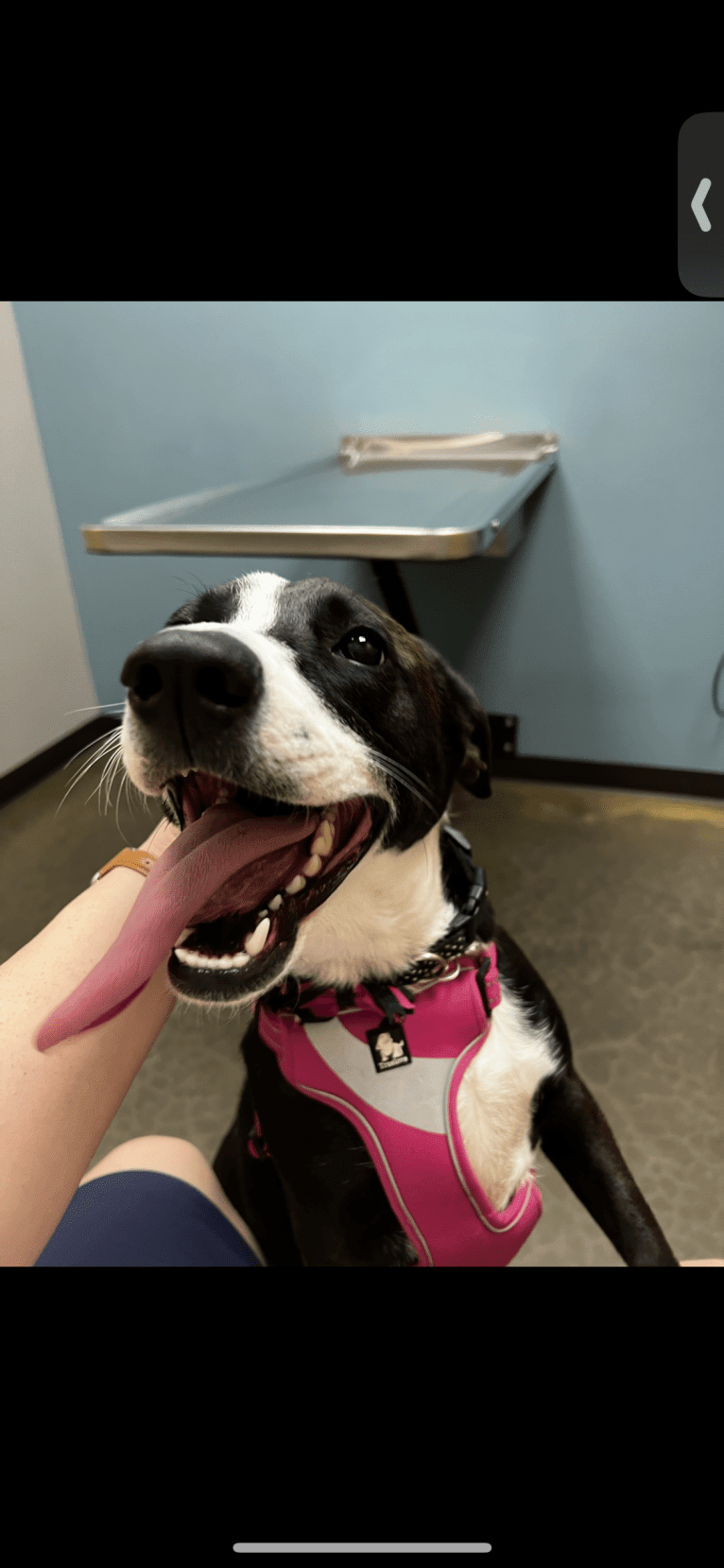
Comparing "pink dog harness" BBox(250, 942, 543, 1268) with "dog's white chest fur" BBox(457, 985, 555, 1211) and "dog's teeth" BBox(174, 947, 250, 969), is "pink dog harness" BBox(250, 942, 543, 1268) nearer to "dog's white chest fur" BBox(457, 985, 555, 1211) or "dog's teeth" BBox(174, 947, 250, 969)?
"dog's white chest fur" BBox(457, 985, 555, 1211)

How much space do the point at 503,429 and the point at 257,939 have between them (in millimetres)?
2022

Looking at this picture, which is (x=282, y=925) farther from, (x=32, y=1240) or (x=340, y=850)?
(x=32, y=1240)

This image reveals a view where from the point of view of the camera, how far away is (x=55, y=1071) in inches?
23.4

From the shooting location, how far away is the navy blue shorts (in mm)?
729

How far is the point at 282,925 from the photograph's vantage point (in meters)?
0.61

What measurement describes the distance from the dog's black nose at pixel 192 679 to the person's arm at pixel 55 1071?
0.21 metres

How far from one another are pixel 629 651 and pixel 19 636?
193 cm

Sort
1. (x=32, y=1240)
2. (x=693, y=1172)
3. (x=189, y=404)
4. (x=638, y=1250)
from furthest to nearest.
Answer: (x=189, y=404) < (x=693, y=1172) < (x=638, y=1250) < (x=32, y=1240)

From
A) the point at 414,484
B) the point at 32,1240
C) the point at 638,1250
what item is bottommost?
the point at 638,1250

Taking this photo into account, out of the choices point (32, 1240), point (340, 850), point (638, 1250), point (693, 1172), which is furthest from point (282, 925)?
point (693, 1172)

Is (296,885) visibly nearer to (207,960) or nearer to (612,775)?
(207,960)

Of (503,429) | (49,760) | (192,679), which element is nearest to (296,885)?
(192,679)

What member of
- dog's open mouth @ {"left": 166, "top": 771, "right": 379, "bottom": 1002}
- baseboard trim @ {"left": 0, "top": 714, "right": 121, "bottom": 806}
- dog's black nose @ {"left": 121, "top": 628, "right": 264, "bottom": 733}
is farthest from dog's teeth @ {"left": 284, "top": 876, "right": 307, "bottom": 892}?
baseboard trim @ {"left": 0, "top": 714, "right": 121, "bottom": 806}
